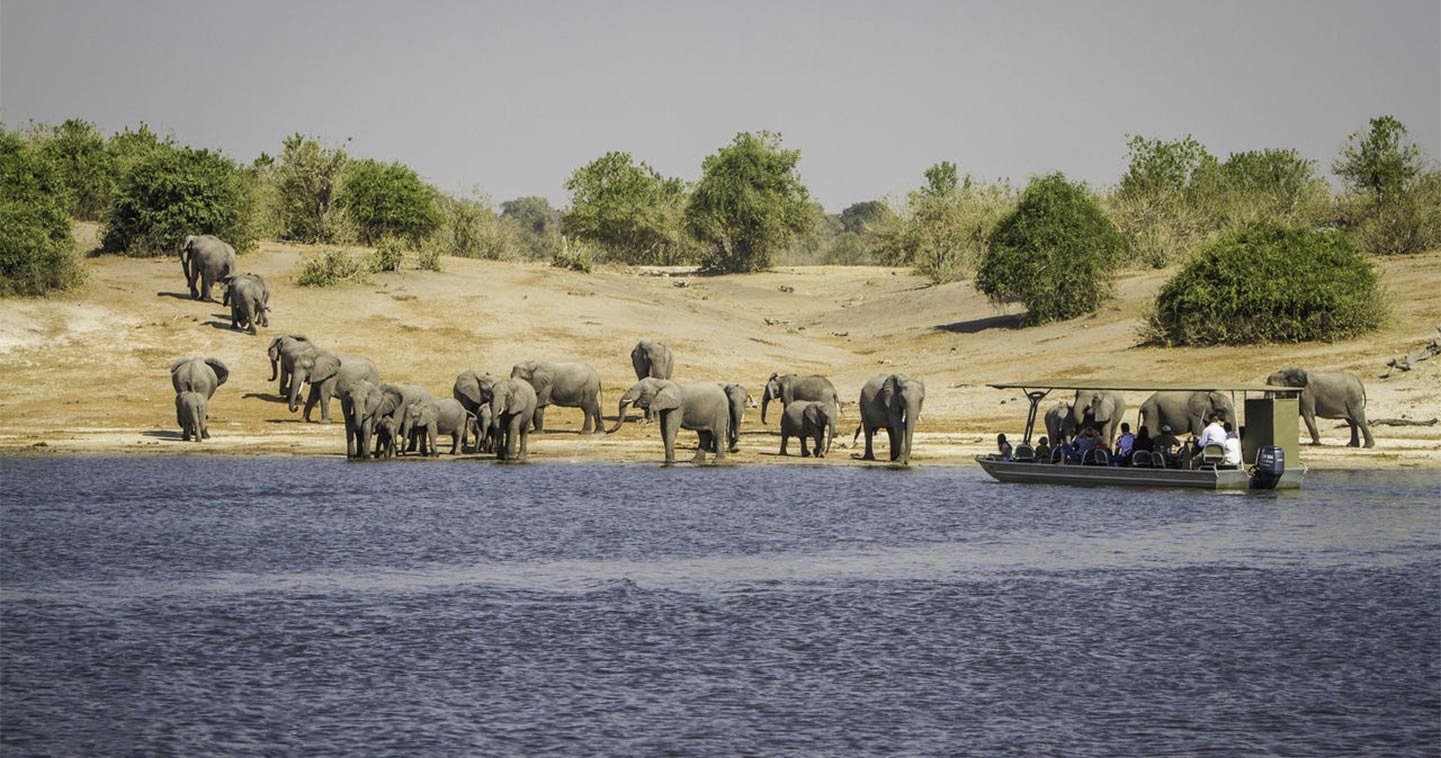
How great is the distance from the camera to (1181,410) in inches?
1353

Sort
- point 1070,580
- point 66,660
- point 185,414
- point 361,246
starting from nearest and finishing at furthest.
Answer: point 66,660 < point 1070,580 < point 185,414 < point 361,246

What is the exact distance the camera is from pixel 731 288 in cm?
8938

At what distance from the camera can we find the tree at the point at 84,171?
74.3m

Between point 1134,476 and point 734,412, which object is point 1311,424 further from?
point 734,412

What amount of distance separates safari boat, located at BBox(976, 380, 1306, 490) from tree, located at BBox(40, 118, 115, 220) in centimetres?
5443

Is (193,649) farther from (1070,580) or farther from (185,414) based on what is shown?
(185,414)

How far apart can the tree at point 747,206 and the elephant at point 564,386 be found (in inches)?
2381

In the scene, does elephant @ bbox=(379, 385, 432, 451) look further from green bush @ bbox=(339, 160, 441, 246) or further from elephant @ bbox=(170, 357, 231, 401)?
green bush @ bbox=(339, 160, 441, 246)

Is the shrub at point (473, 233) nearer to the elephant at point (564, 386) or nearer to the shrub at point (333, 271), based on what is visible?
the shrub at point (333, 271)

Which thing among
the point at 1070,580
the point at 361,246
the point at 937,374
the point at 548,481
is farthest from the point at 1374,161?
the point at 1070,580

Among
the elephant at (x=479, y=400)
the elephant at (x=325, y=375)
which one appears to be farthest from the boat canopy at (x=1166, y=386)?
the elephant at (x=325, y=375)

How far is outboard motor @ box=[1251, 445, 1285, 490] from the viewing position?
29.2 metres

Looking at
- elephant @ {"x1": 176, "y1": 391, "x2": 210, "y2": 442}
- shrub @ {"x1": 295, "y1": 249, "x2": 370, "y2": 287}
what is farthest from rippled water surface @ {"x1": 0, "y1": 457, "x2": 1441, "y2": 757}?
shrub @ {"x1": 295, "y1": 249, "x2": 370, "y2": 287}

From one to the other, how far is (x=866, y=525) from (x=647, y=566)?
16.2 feet
